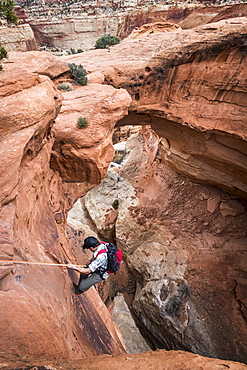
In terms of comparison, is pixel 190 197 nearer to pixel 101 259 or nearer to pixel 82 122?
pixel 82 122

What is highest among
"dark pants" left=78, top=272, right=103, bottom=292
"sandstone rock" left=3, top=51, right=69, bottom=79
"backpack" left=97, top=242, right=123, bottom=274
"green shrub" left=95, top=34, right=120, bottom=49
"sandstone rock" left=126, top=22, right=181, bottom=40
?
"sandstone rock" left=126, top=22, right=181, bottom=40

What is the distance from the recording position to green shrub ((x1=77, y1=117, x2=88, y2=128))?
645cm

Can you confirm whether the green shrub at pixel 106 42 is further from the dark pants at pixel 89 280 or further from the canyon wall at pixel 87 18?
the canyon wall at pixel 87 18

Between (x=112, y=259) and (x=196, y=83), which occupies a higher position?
(x=196, y=83)

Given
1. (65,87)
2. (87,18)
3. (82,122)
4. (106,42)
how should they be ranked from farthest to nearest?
(87,18) → (106,42) → (65,87) → (82,122)

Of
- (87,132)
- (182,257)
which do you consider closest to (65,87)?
(87,132)

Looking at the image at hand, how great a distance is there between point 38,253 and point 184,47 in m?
10.6

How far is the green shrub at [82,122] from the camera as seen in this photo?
6445 millimetres

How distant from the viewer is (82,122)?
645 centimetres

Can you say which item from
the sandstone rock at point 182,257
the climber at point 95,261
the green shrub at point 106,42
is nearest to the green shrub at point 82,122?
the climber at point 95,261

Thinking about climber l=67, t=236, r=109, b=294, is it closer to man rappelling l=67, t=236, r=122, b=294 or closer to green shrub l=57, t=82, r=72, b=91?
man rappelling l=67, t=236, r=122, b=294

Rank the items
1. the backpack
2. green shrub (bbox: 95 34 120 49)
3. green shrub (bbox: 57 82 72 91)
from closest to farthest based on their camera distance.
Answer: the backpack, green shrub (bbox: 57 82 72 91), green shrub (bbox: 95 34 120 49)

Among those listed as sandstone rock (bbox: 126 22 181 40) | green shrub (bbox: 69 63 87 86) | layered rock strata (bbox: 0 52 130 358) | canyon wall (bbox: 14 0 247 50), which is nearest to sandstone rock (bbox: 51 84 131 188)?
layered rock strata (bbox: 0 52 130 358)

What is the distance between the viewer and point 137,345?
10328 millimetres
